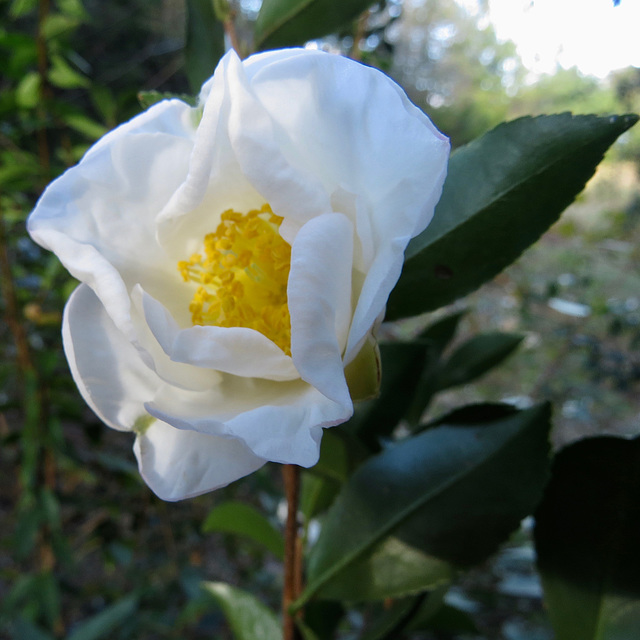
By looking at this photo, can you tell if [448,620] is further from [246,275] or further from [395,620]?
[246,275]

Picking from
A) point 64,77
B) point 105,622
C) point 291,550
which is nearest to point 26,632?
point 105,622

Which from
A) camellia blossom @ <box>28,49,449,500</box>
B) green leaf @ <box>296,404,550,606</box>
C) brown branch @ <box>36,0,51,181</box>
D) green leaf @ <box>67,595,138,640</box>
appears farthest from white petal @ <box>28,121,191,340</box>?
green leaf @ <box>67,595,138,640</box>

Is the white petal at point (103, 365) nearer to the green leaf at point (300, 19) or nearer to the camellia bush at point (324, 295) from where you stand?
the camellia bush at point (324, 295)

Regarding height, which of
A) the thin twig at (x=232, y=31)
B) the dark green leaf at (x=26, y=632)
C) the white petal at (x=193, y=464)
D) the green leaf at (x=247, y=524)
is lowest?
the dark green leaf at (x=26, y=632)

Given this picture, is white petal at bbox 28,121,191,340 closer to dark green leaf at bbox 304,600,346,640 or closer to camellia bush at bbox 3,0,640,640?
camellia bush at bbox 3,0,640,640

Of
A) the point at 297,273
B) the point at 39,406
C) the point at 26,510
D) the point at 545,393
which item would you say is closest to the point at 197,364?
the point at 297,273

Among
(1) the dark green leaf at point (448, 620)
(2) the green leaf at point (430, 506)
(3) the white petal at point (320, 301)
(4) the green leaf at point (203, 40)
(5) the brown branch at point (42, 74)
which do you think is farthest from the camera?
(5) the brown branch at point (42, 74)

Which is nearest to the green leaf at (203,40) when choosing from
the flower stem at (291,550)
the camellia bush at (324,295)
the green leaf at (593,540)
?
the camellia bush at (324,295)

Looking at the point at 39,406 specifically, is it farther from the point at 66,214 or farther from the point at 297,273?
the point at 297,273
